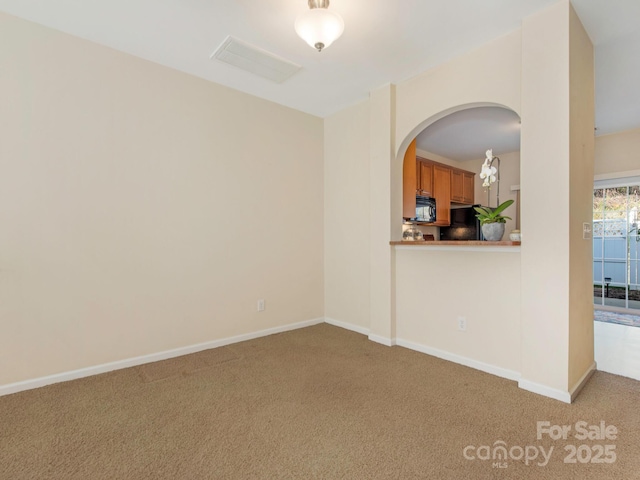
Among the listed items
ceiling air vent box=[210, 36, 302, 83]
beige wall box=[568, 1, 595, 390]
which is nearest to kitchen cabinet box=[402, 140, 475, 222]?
beige wall box=[568, 1, 595, 390]

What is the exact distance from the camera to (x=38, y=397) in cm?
231

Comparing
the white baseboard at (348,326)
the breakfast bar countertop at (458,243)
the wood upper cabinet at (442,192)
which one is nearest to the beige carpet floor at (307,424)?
the white baseboard at (348,326)

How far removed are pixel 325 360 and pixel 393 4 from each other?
2887 millimetres

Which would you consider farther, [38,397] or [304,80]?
[304,80]

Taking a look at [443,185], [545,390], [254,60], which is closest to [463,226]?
[443,185]

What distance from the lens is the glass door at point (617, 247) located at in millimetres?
4973

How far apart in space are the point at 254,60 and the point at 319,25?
1.19 metres

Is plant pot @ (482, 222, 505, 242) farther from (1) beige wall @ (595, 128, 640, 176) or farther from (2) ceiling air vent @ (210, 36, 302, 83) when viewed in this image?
(1) beige wall @ (595, 128, 640, 176)

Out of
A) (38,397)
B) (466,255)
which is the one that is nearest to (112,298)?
(38,397)

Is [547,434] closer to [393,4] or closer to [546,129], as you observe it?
[546,129]

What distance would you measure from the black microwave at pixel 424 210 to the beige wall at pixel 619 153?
254cm

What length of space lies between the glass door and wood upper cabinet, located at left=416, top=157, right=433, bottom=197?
8.67ft

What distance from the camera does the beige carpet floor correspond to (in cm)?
162

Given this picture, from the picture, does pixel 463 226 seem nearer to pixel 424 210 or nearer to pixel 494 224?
pixel 424 210
